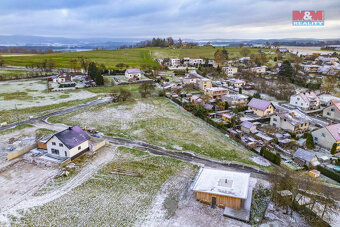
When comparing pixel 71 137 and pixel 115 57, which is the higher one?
pixel 115 57

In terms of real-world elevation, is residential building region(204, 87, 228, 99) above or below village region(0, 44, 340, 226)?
above

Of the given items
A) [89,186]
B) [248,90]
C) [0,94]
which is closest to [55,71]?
[0,94]

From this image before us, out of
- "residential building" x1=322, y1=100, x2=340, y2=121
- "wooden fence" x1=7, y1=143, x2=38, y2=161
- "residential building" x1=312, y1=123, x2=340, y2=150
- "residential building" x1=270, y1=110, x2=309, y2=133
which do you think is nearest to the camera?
"wooden fence" x1=7, y1=143, x2=38, y2=161

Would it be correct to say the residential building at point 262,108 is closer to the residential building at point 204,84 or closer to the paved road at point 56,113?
the residential building at point 204,84

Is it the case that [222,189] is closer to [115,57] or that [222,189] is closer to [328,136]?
[328,136]

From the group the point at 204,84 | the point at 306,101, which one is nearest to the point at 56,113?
the point at 204,84

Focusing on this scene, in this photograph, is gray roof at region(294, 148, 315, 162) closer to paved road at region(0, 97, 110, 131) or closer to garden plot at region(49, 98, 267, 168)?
garden plot at region(49, 98, 267, 168)

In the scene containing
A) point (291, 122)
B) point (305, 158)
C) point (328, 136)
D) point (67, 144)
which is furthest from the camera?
point (291, 122)

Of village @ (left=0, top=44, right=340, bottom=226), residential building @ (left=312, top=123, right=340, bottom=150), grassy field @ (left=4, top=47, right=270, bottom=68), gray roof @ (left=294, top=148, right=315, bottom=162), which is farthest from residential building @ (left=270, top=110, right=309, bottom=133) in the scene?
grassy field @ (left=4, top=47, right=270, bottom=68)

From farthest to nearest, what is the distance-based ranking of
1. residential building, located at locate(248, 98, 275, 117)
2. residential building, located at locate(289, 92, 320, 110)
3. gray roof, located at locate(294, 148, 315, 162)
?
Result: residential building, located at locate(289, 92, 320, 110), residential building, located at locate(248, 98, 275, 117), gray roof, located at locate(294, 148, 315, 162)
